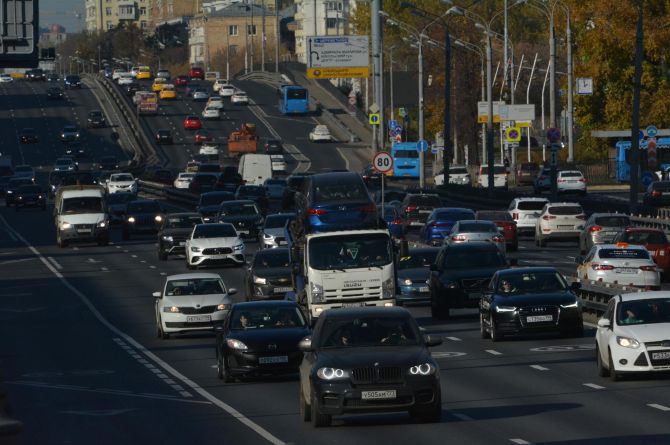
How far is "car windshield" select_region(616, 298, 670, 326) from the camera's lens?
942 inches

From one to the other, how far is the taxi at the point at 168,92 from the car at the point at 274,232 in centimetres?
10582

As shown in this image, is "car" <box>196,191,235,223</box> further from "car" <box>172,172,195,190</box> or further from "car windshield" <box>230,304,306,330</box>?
"car windshield" <box>230,304,306,330</box>

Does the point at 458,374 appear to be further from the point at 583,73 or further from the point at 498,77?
the point at 498,77

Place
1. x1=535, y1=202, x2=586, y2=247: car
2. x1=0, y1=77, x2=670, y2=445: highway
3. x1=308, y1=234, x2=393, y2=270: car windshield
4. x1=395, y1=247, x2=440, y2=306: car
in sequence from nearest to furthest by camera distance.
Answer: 1. x1=0, y1=77, x2=670, y2=445: highway
2. x1=308, y1=234, x2=393, y2=270: car windshield
3. x1=395, y1=247, x2=440, y2=306: car
4. x1=535, y1=202, x2=586, y2=247: car

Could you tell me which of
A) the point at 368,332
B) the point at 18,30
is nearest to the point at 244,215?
the point at 18,30

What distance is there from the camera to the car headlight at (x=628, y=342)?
2355 cm

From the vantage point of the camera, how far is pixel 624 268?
38.5m

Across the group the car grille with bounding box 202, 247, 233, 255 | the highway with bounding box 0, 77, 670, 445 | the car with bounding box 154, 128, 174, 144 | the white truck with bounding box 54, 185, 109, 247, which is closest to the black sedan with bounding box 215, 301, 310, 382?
the highway with bounding box 0, 77, 670, 445

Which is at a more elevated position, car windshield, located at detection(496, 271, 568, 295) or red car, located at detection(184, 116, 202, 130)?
red car, located at detection(184, 116, 202, 130)

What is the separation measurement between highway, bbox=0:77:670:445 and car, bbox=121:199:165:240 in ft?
55.9

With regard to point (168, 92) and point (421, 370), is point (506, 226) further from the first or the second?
point (168, 92)

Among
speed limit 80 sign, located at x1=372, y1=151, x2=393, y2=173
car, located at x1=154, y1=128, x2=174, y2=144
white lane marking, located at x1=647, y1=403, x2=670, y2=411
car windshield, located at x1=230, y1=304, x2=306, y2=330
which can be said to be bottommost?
white lane marking, located at x1=647, y1=403, x2=670, y2=411

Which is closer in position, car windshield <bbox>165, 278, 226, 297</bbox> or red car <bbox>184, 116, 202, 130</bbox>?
car windshield <bbox>165, 278, 226, 297</bbox>

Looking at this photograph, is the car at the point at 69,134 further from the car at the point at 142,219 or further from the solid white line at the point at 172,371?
the solid white line at the point at 172,371
